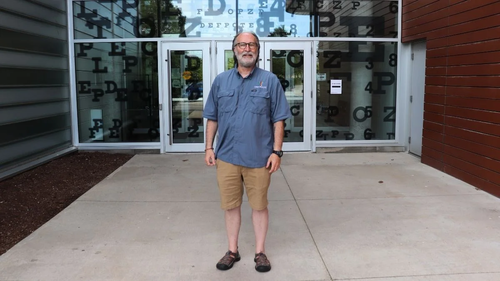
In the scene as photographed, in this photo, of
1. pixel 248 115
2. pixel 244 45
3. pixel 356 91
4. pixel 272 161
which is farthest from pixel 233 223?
pixel 356 91

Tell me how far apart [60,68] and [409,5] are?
6.68 metres

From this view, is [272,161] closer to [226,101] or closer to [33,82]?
[226,101]

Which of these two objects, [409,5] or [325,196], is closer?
[325,196]

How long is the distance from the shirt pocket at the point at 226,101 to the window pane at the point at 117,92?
17.9ft

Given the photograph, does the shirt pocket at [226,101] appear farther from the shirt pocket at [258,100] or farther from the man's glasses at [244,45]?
the man's glasses at [244,45]

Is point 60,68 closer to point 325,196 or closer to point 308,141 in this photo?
point 308,141

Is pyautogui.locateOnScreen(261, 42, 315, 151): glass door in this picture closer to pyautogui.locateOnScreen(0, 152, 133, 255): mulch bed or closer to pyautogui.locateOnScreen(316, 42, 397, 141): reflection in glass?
pyautogui.locateOnScreen(316, 42, 397, 141): reflection in glass

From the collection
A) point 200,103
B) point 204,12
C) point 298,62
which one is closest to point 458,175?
point 298,62

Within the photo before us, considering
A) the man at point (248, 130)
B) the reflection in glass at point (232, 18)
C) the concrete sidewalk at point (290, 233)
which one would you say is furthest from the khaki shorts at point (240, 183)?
the reflection in glass at point (232, 18)

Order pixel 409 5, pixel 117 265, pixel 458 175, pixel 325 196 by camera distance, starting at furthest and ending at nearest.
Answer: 1. pixel 409 5
2. pixel 458 175
3. pixel 325 196
4. pixel 117 265

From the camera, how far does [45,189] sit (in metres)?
5.84

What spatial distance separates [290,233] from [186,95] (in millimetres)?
4949

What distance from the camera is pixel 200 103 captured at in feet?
27.8

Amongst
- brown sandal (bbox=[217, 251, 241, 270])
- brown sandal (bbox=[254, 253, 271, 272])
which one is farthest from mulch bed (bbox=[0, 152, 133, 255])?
brown sandal (bbox=[254, 253, 271, 272])
